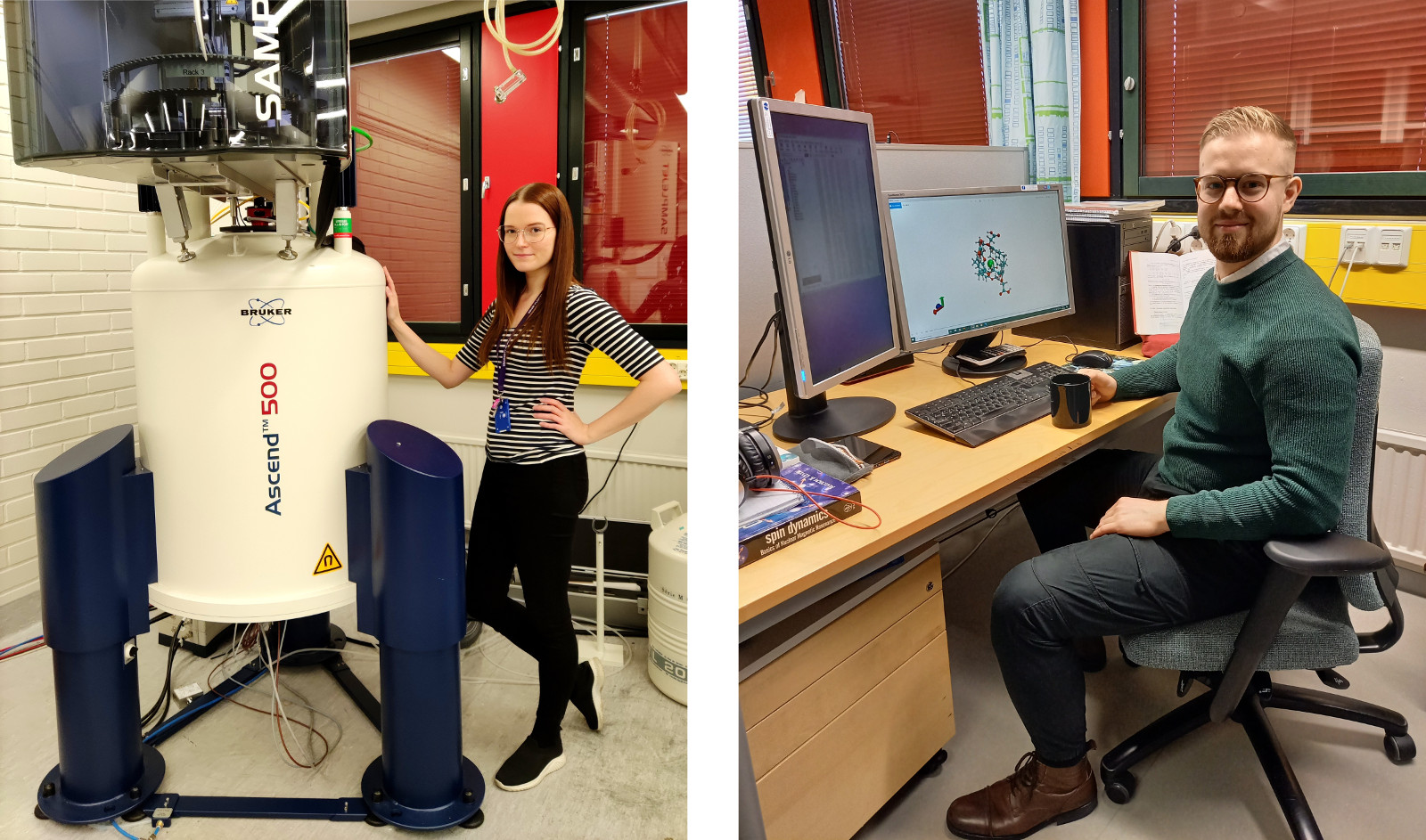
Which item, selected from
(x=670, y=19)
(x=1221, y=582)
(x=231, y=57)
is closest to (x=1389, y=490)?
(x=1221, y=582)

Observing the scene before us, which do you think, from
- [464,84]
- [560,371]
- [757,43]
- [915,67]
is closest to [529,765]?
[560,371]

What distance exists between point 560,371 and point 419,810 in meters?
0.91

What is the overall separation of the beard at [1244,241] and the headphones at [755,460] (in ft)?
3.26

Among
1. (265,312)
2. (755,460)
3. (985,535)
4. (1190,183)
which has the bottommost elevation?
(985,535)

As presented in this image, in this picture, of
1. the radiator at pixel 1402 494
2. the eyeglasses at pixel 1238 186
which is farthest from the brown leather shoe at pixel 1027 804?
the radiator at pixel 1402 494

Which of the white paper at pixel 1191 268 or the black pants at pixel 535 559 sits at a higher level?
the white paper at pixel 1191 268

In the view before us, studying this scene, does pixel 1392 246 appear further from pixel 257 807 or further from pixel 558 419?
pixel 257 807

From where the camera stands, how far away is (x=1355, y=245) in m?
2.25

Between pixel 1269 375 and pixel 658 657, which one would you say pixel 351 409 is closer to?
pixel 658 657

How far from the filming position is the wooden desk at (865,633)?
3.59 feet

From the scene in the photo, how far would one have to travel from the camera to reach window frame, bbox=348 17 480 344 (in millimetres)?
2740

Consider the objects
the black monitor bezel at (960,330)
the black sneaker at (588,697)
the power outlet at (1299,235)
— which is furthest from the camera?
the power outlet at (1299,235)

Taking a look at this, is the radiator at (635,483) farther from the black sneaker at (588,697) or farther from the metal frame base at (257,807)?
the metal frame base at (257,807)

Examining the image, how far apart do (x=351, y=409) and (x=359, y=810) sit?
0.80 meters
